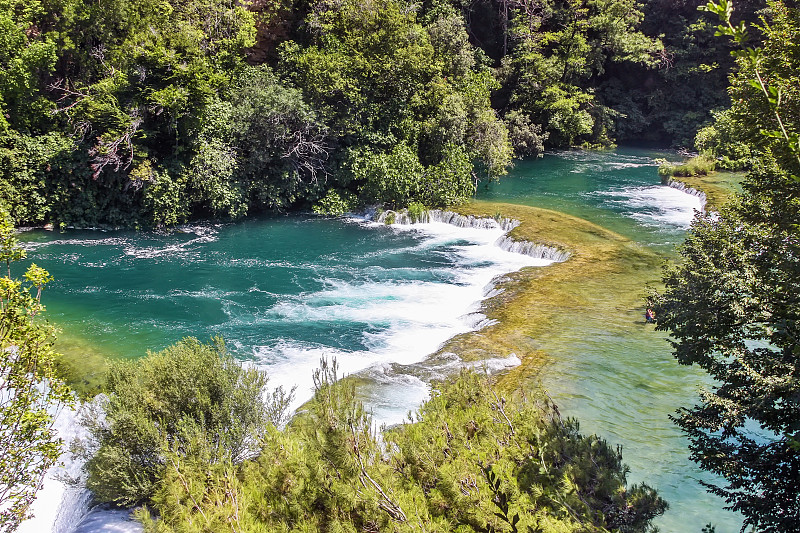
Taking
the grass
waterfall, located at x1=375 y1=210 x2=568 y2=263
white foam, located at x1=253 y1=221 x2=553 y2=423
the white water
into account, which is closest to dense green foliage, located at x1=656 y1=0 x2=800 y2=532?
the white water

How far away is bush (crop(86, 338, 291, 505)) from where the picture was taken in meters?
7.29

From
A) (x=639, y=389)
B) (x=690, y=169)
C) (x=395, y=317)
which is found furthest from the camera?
(x=690, y=169)

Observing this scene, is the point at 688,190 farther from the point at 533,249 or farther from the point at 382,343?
the point at 382,343

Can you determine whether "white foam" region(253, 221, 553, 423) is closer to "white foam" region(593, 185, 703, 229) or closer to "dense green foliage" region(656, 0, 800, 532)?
"dense green foliage" region(656, 0, 800, 532)

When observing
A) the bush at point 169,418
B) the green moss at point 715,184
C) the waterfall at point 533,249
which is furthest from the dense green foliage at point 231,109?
the bush at point 169,418

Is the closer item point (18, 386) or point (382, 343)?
point (18, 386)

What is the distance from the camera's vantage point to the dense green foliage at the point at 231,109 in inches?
778

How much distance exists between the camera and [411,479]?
18.8 ft

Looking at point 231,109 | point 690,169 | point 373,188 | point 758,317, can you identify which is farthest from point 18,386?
point 690,169

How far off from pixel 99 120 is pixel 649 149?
3455 cm

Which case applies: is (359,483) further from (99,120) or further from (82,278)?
(99,120)

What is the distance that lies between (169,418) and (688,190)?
25.9 meters

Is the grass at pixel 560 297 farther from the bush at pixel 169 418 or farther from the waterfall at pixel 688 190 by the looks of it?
the waterfall at pixel 688 190

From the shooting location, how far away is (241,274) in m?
17.5
